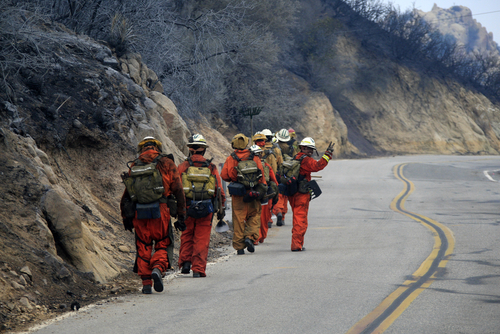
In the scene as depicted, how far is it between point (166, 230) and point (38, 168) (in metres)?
2.45

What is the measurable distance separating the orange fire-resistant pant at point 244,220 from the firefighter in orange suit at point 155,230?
2.69 metres

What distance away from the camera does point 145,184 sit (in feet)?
21.3

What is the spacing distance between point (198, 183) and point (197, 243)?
86cm

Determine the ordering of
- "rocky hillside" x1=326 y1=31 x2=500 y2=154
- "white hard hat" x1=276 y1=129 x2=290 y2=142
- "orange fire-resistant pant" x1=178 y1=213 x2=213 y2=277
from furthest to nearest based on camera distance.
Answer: "rocky hillside" x1=326 y1=31 x2=500 y2=154 → "white hard hat" x1=276 y1=129 x2=290 y2=142 → "orange fire-resistant pant" x1=178 y1=213 x2=213 y2=277

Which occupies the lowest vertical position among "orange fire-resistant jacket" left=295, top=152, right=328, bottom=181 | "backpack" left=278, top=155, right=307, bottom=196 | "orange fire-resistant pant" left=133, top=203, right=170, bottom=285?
"orange fire-resistant pant" left=133, top=203, right=170, bottom=285

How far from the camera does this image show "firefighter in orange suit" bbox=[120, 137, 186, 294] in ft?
21.5

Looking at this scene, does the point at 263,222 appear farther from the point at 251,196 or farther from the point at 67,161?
the point at 67,161

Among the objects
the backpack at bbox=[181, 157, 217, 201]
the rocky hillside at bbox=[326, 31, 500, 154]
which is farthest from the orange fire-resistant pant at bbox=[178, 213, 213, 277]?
the rocky hillside at bbox=[326, 31, 500, 154]

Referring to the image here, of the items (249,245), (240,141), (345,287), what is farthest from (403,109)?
(345,287)

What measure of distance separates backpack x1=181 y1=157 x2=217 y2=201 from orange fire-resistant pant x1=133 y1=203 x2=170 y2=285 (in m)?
1.18

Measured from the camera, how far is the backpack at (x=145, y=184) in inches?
254

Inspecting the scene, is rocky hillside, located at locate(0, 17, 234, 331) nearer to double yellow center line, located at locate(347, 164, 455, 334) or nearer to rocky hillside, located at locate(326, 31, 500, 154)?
double yellow center line, located at locate(347, 164, 455, 334)

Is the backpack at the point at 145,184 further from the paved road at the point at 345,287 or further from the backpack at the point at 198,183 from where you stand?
the backpack at the point at 198,183

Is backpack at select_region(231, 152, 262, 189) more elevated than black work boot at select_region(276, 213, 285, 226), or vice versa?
backpack at select_region(231, 152, 262, 189)
